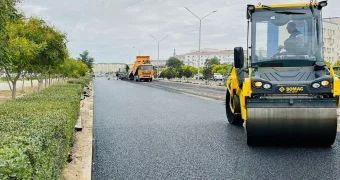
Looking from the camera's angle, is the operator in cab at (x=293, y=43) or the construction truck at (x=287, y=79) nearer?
the construction truck at (x=287, y=79)

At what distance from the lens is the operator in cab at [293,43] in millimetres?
8617

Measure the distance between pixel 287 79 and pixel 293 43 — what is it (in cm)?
108

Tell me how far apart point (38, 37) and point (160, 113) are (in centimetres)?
826

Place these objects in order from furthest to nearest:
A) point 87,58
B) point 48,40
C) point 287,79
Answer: point 87,58 → point 48,40 → point 287,79

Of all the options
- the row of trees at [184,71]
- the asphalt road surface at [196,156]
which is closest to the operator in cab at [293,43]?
the asphalt road surface at [196,156]

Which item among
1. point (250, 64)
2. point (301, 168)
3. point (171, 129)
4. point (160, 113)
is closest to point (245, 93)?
point (250, 64)

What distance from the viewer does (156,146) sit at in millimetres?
8438

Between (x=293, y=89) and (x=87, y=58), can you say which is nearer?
(x=293, y=89)

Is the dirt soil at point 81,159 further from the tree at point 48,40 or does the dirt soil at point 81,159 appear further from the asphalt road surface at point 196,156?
the tree at point 48,40

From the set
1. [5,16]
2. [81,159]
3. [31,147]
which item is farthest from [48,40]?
[31,147]

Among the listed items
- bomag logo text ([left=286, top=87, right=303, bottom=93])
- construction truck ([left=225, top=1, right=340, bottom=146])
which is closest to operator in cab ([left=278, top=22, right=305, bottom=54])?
construction truck ([left=225, top=1, right=340, bottom=146])

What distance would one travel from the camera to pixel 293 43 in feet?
28.4

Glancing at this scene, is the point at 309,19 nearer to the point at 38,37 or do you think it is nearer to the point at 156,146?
the point at 156,146

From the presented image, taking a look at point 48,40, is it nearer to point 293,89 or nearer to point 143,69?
point 293,89
